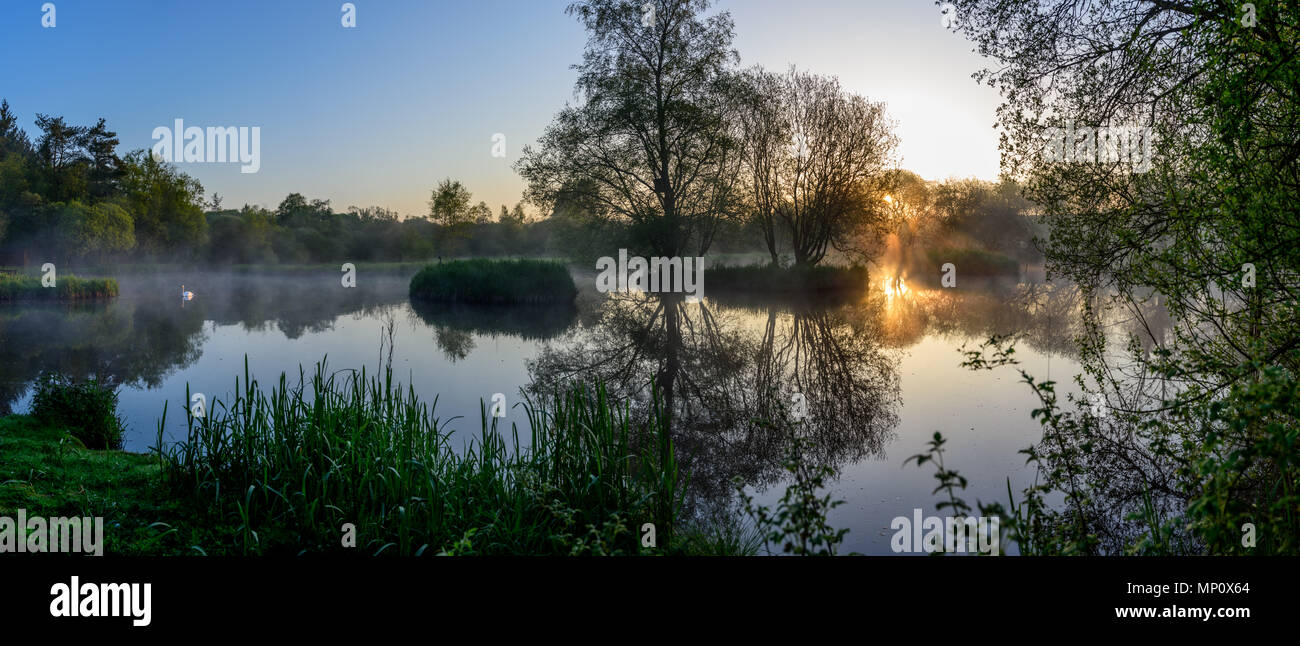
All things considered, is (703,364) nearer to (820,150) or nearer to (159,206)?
(820,150)

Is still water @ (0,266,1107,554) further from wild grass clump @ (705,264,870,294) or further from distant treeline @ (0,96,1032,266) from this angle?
distant treeline @ (0,96,1032,266)

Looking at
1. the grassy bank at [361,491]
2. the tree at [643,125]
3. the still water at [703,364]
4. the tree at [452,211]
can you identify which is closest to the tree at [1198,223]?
the still water at [703,364]

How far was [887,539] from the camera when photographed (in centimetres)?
501

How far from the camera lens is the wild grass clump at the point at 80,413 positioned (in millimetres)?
7539

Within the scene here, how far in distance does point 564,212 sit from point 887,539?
2501 cm

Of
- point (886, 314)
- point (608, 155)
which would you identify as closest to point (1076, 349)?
point (886, 314)

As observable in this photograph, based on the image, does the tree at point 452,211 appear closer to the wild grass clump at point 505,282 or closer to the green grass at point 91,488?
the wild grass clump at point 505,282

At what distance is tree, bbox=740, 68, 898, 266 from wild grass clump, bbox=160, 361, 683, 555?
1082 inches

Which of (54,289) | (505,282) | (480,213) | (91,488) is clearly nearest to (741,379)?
(91,488)

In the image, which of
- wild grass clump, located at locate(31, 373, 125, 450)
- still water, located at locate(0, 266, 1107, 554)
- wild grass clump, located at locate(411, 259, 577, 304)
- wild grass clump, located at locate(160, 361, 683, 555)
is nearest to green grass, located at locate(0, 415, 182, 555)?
wild grass clump, located at locate(160, 361, 683, 555)

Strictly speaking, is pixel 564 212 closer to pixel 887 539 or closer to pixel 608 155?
pixel 608 155

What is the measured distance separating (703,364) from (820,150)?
2111 cm

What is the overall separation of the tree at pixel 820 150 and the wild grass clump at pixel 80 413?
89.0 ft
